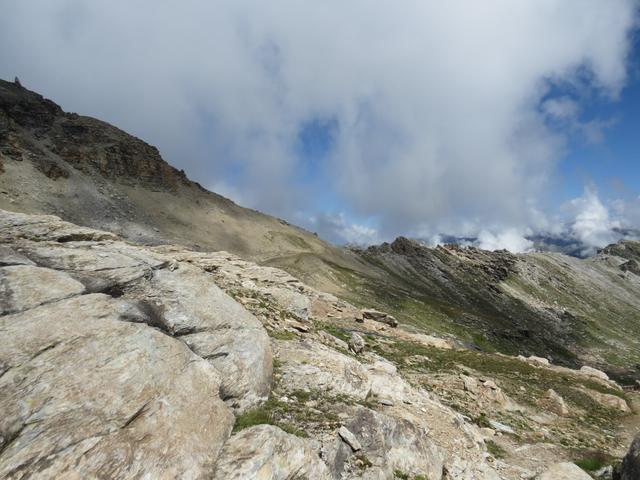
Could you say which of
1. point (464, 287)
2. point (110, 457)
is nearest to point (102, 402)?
point (110, 457)

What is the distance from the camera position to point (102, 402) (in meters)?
10.4

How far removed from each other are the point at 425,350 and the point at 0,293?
118 feet

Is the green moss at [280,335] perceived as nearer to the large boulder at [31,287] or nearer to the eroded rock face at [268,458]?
the eroded rock face at [268,458]

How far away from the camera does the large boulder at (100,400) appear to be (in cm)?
890

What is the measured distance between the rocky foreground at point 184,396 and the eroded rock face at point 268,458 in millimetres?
40

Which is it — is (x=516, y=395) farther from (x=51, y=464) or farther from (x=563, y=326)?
(x=563, y=326)

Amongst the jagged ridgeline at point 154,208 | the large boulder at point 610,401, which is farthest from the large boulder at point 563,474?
the jagged ridgeline at point 154,208

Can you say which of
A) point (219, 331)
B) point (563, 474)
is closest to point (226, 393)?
point (219, 331)

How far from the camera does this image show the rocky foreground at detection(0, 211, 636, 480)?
9.62m

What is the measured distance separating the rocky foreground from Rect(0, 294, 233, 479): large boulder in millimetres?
36

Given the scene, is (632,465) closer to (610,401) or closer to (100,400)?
(100,400)

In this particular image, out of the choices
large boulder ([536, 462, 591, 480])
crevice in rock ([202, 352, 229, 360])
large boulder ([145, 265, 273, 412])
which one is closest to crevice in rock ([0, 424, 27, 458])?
large boulder ([145, 265, 273, 412])

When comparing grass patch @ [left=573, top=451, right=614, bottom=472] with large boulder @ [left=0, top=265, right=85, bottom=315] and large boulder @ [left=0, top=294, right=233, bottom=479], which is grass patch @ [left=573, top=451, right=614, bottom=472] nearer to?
large boulder @ [left=0, top=294, right=233, bottom=479]

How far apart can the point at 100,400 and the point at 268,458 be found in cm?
510
